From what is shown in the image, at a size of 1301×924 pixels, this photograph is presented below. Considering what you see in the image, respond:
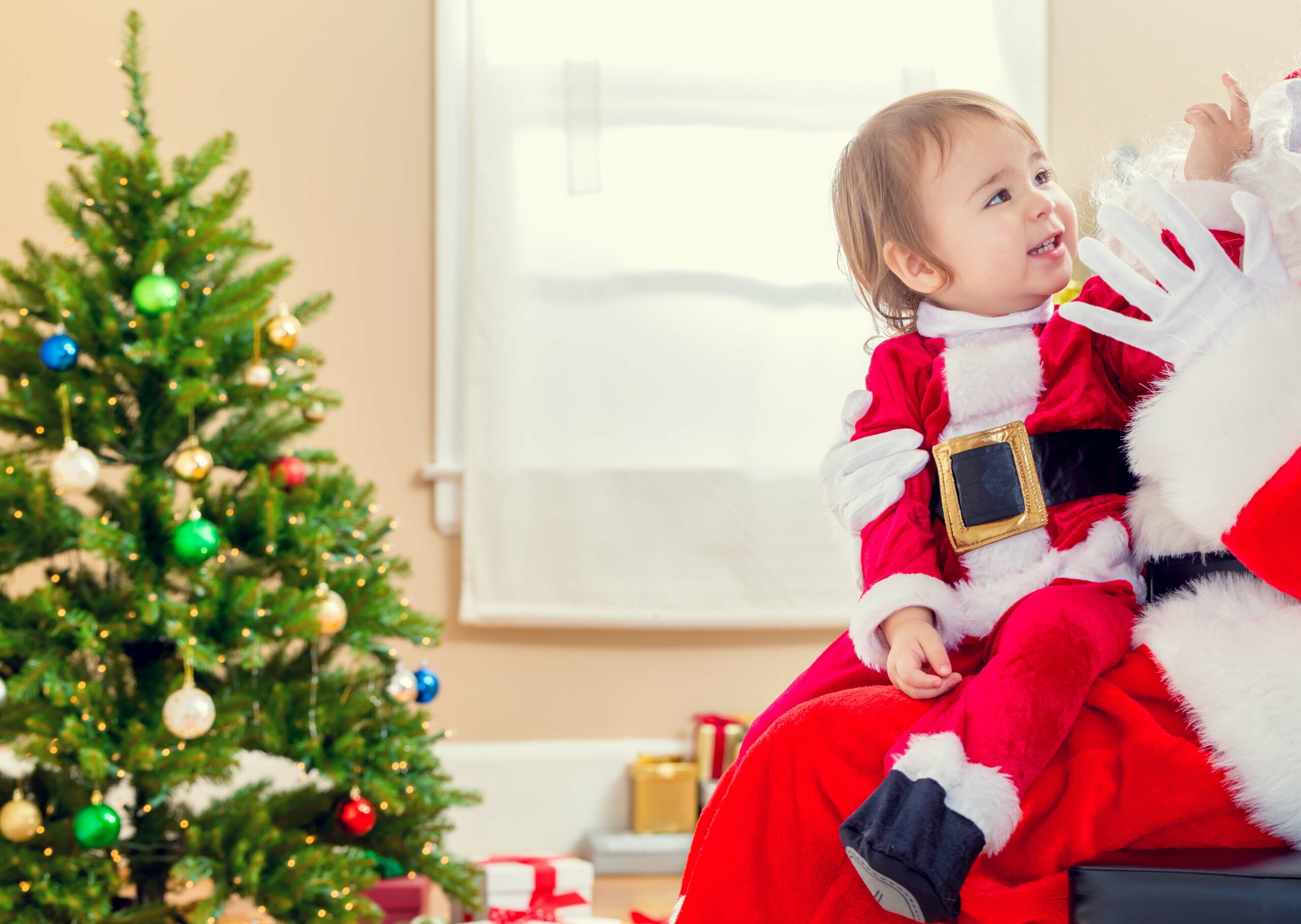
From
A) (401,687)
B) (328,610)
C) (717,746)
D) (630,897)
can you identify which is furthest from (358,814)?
(717,746)

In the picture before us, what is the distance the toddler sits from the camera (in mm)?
710

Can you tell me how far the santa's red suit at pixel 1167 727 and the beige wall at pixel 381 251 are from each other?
1.75 m

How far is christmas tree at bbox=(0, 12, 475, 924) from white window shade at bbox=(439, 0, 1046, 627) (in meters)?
0.72

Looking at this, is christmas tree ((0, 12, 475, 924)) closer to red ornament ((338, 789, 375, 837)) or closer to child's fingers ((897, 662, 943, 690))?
red ornament ((338, 789, 375, 837))

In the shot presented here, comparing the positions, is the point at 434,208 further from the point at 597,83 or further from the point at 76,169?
the point at 76,169

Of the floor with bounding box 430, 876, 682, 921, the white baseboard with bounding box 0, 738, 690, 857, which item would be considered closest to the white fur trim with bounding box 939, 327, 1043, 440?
the floor with bounding box 430, 876, 682, 921

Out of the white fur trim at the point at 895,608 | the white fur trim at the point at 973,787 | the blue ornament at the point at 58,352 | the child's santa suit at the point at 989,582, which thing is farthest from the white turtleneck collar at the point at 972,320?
the blue ornament at the point at 58,352

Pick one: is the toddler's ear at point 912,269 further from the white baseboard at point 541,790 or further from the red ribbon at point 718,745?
the white baseboard at point 541,790

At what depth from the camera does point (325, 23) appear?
2.55 meters

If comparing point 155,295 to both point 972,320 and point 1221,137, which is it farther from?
point 1221,137

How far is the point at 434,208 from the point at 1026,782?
2.14 meters

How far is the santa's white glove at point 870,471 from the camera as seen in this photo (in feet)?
3.13

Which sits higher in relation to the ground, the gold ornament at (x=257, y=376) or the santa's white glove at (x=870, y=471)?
the gold ornament at (x=257, y=376)

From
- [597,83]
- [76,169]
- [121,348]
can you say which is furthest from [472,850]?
[597,83]
